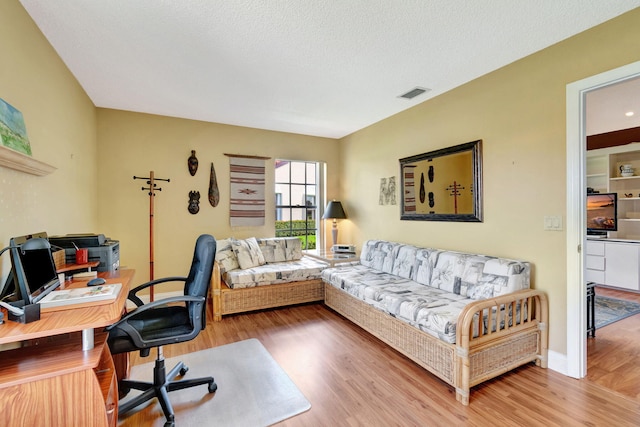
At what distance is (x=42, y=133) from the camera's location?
220cm

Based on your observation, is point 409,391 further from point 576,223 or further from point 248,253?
point 248,253

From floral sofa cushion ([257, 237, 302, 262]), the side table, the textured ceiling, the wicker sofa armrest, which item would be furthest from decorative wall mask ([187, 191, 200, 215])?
the side table

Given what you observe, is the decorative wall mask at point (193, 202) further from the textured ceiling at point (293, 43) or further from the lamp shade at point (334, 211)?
the lamp shade at point (334, 211)

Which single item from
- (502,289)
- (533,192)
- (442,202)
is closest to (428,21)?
(533,192)

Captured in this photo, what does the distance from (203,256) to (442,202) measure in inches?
102

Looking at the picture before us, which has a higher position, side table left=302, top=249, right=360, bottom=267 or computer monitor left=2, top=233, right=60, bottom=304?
computer monitor left=2, top=233, right=60, bottom=304

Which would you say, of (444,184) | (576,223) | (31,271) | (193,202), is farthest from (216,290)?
(576,223)

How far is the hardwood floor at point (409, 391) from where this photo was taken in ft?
5.93

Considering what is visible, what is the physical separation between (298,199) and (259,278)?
186 cm

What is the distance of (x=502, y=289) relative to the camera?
241cm

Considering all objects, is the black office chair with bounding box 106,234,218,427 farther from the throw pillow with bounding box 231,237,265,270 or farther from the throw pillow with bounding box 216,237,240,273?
the throw pillow with bounding box 231,237,265,270

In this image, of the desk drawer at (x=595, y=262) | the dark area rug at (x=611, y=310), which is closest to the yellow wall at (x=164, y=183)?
the dark area rug at (x=611, y=310)

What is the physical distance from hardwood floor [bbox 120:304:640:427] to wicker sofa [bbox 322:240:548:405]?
0.35 ft

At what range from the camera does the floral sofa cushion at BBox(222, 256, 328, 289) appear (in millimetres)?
3580
